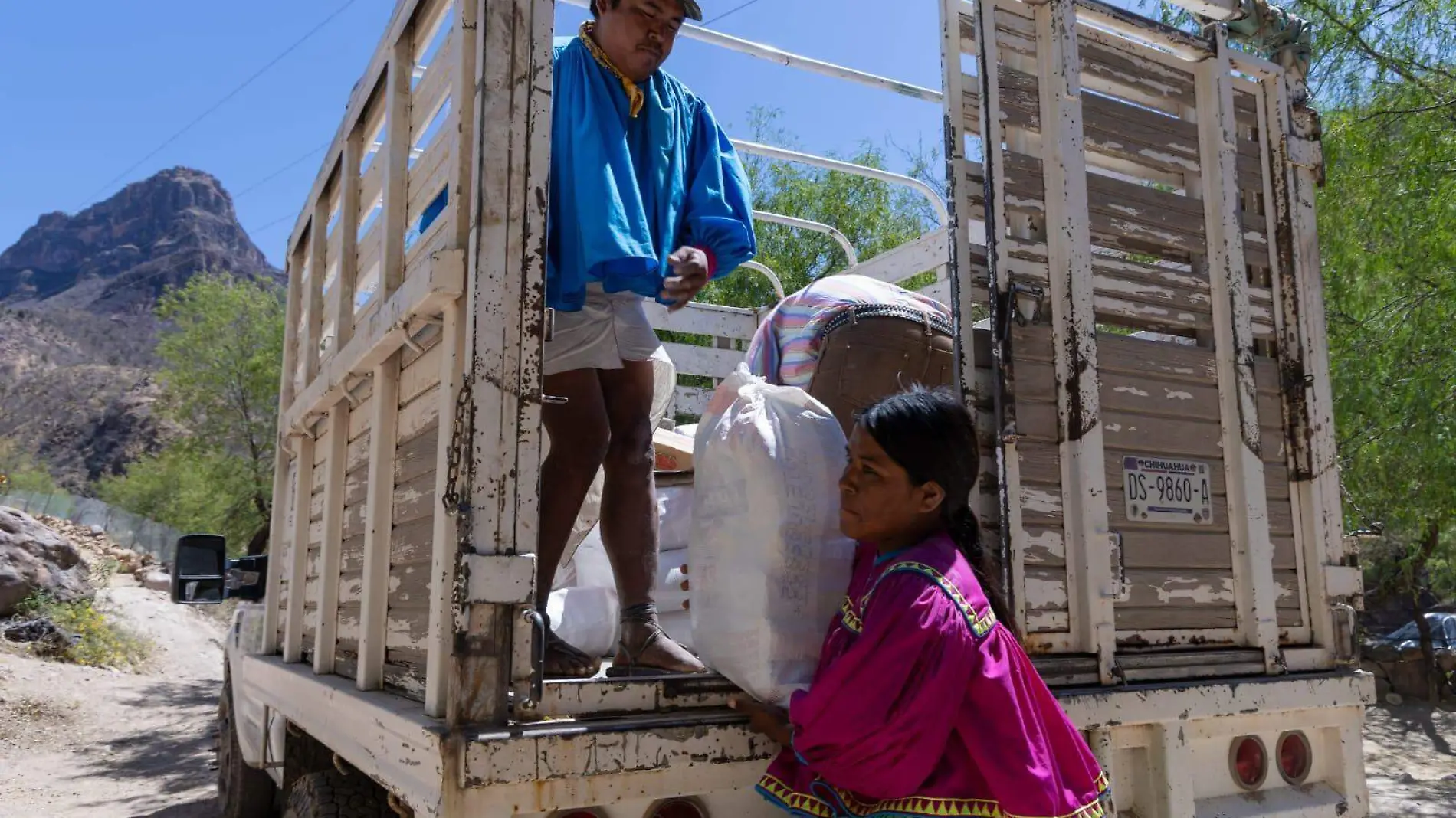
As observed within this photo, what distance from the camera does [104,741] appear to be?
9.90 m

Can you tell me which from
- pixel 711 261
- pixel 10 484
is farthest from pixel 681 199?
pixel 10 484

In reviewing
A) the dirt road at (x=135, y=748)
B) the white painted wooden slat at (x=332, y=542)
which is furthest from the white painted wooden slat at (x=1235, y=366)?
the dirt road at (x=135, y=748)

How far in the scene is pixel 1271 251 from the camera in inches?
113

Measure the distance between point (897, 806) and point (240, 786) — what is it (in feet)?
11.5

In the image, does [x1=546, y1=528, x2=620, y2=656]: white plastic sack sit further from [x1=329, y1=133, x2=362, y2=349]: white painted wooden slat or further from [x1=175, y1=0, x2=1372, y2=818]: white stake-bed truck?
[x1=329, y1=133, x2=362, y2=349]: white painted wooden slat

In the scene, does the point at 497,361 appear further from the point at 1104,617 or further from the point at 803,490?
the point at 1104,617

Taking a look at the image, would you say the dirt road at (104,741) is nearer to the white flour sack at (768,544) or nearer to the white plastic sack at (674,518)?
the white plastic sack at (674,518)

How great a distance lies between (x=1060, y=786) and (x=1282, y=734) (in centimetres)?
112

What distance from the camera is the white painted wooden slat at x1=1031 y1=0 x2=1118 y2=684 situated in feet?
7.75

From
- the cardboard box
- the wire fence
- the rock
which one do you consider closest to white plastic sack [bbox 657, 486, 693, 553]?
the cardboard box

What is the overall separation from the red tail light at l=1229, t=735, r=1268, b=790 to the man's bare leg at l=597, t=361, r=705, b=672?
1.28 m

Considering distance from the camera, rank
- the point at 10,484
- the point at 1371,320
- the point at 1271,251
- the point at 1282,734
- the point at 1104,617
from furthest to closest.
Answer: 1. the point at 10,484
2. the point at 1371,320
3. the point at 1271,251
4. the point at 1282,734
5. the point at 1104,617

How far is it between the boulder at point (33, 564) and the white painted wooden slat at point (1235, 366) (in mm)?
14738

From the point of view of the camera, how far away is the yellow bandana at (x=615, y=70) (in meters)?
2.44
